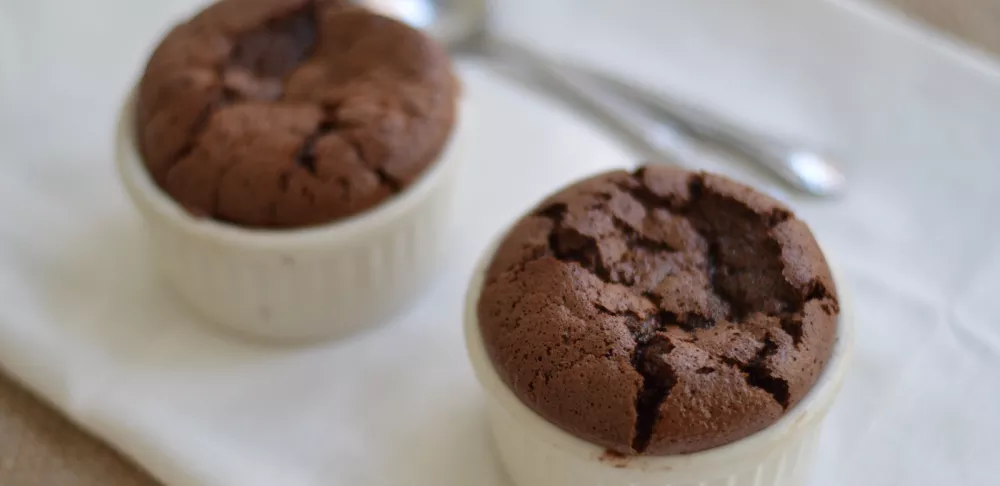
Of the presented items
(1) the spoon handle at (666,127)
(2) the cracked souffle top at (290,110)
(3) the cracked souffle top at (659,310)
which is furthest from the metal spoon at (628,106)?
(3) the cracked souffle top at (659,310)

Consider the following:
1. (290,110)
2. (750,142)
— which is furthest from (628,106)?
(290,110)

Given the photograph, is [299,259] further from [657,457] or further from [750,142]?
[750,142]

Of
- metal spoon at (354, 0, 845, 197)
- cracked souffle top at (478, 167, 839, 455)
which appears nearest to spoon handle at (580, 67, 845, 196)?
metal spoon at (354, 0, 845, 197)

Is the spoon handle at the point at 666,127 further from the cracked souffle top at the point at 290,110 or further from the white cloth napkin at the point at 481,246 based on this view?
the cracked souffle top at the point at 290,110

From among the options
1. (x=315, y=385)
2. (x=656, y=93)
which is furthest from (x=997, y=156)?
(x=315, y=385)

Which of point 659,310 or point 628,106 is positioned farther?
point 628,106

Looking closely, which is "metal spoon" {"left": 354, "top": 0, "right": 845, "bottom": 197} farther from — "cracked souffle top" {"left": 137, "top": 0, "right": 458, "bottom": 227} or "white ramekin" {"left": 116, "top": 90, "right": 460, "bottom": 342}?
"white ramekin" {"left": 116, "top": 90, "right": 460, "bottom": 342}

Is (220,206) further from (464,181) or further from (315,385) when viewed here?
(464,181)
